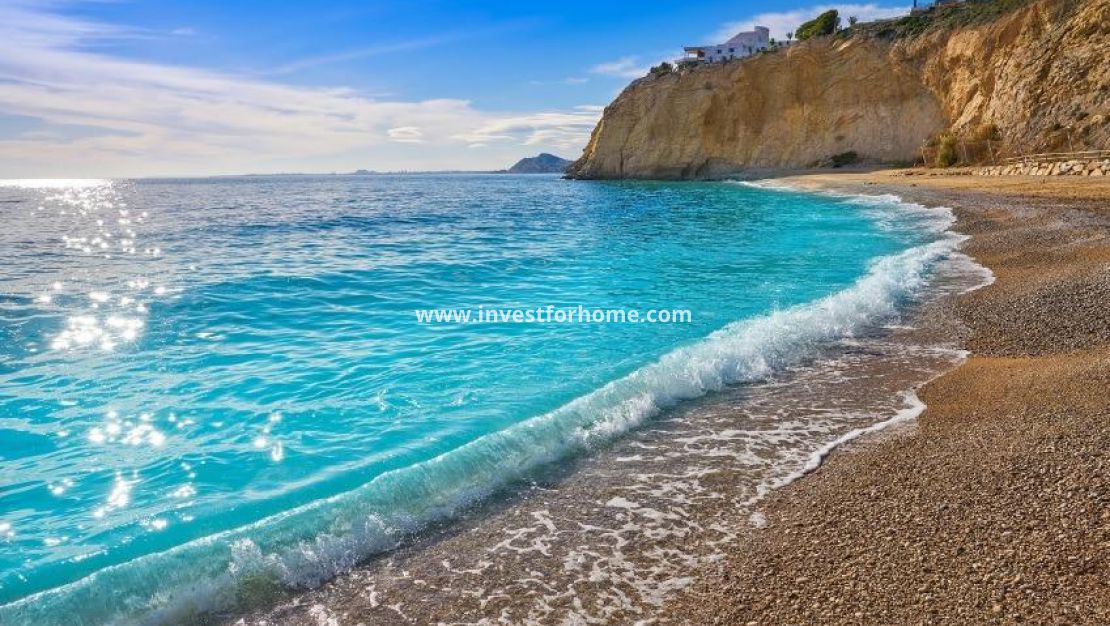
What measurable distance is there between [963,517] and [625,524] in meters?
2.26

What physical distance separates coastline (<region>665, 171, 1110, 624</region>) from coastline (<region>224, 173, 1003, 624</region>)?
0.90 feet

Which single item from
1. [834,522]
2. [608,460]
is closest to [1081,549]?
[834,522]

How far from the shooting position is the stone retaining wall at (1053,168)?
1063 inches

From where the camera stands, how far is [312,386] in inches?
322

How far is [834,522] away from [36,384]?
964 centimetres

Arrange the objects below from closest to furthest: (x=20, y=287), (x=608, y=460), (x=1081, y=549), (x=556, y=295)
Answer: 1. (x=1081, y=549)
2. (x=608, y=460)
3. (x=556, y=295)
4. (x=20, y=287)

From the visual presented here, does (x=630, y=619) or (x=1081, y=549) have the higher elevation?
(x=1081, y=549)

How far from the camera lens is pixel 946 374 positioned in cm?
752

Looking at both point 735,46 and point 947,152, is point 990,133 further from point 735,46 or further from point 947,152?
point 735,46

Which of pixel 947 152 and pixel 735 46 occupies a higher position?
pixel 735 46

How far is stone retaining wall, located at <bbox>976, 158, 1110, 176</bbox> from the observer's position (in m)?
27.0

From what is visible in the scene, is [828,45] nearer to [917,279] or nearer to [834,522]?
[917,279]

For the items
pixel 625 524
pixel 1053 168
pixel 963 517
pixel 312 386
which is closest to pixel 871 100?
pixel 1053 168

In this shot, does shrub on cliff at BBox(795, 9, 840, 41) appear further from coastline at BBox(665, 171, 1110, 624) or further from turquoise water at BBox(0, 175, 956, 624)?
coastline at BBox(665, 171, 1110, 624)
